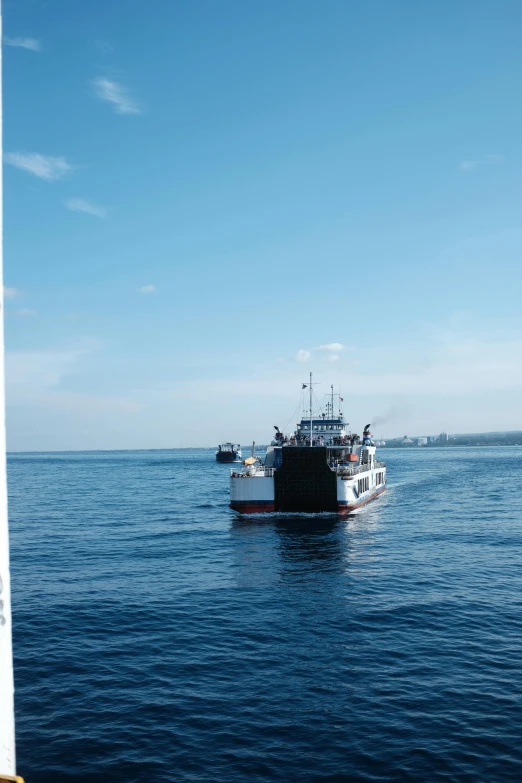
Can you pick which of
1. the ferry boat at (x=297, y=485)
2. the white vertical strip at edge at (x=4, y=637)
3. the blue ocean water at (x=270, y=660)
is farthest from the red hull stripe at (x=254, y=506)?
the white vertical strip at edge at (x=4, y=637)

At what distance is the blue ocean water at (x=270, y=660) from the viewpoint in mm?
15039

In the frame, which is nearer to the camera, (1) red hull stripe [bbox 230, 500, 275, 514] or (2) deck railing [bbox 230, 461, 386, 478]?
(1) red hull stripe [bbox 230, 500, 275, 514]

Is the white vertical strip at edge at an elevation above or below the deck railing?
above

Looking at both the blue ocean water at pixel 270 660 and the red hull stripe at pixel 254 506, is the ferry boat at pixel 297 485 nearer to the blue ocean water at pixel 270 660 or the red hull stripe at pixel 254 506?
the red hull stripe at pixel 254 506

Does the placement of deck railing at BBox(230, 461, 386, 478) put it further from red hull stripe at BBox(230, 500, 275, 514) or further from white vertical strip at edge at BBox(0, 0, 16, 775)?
white vertical strip at edge at BBox(0, 0, 16, 775)

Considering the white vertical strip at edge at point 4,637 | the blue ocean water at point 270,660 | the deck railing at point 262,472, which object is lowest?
the blue ocean water at point 270,660

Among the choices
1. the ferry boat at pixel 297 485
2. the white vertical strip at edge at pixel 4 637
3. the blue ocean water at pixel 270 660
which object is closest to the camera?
the white vertical strip at edge at pixel 4 637

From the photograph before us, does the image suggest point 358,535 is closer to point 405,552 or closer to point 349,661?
point 405,552

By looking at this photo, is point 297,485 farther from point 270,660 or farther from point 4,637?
point 4,637

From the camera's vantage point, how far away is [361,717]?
670 inches

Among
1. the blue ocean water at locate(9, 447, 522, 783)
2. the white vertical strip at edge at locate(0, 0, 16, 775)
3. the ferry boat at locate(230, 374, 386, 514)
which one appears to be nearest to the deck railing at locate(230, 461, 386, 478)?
the ferry boat at locate(230, 374, 386, 514)

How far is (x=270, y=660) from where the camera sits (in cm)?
2134

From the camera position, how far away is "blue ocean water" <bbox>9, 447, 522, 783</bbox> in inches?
592

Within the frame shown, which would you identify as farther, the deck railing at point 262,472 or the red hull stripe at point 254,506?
the deck railing at point 262,472
